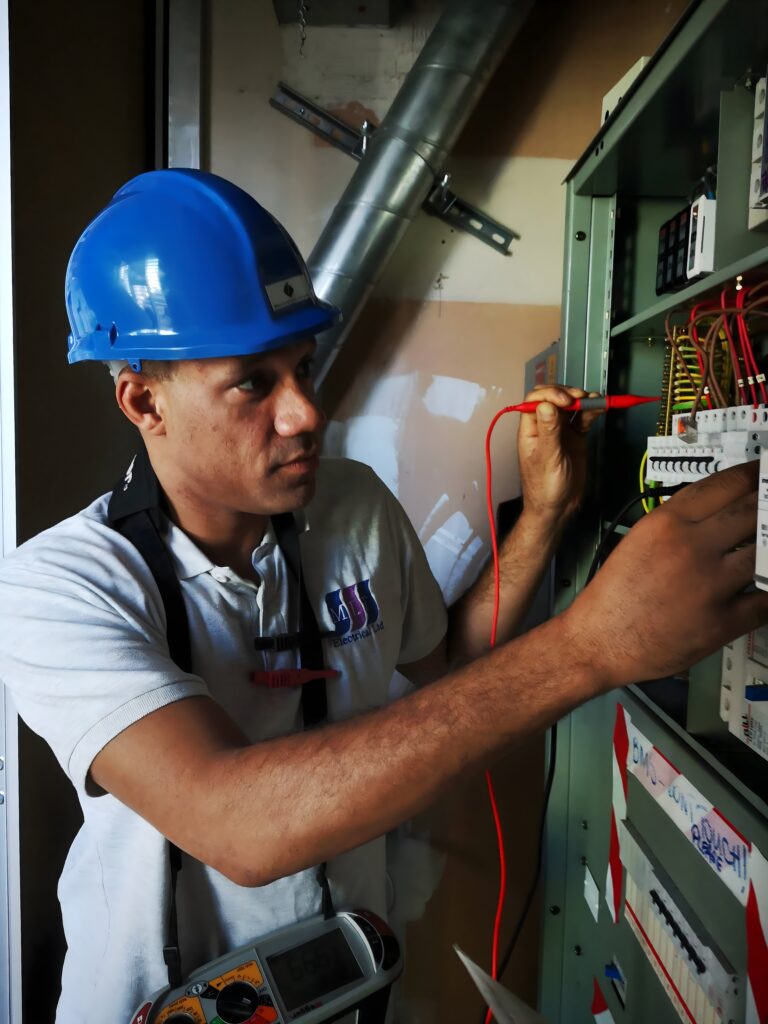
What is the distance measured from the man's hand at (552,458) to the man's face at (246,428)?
16.2 inches

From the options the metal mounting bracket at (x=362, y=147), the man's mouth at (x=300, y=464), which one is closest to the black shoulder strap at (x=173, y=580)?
the man's mouth at (x=300, y=464)

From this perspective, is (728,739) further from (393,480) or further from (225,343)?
(393,480)

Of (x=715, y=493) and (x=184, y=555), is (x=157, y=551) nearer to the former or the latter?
(x=184, y=555)

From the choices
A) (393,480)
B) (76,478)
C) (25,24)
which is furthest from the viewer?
(393,480)

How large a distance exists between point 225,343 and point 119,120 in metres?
1.15

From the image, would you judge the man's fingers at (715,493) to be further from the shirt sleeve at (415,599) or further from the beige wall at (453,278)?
the beige wall at (453,278)

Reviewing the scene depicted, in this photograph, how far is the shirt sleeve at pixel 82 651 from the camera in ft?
2.33

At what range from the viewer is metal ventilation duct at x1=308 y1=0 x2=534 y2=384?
1.53m

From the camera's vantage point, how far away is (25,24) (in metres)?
1.20

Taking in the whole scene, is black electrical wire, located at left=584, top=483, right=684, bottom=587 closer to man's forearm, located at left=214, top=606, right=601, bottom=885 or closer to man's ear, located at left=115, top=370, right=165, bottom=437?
man's forearm, located at left=214, top=606, right=601, bottom=885

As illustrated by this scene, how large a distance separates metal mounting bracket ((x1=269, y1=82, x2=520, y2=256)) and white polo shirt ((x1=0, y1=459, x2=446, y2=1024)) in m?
0.89

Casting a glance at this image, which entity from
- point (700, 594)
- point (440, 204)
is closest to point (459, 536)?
point (440, 204)

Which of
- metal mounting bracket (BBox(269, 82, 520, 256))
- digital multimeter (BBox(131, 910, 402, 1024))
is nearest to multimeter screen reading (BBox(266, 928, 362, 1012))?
digital multimeter (BBox(131, 910, 402, 1024))

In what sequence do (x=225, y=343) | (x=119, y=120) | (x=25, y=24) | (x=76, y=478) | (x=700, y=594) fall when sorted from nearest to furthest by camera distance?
(x=700, y=594) → (x=225, y=343) → (x=25, y=24) → (x=76, y=478) → (x=119, y=120)
